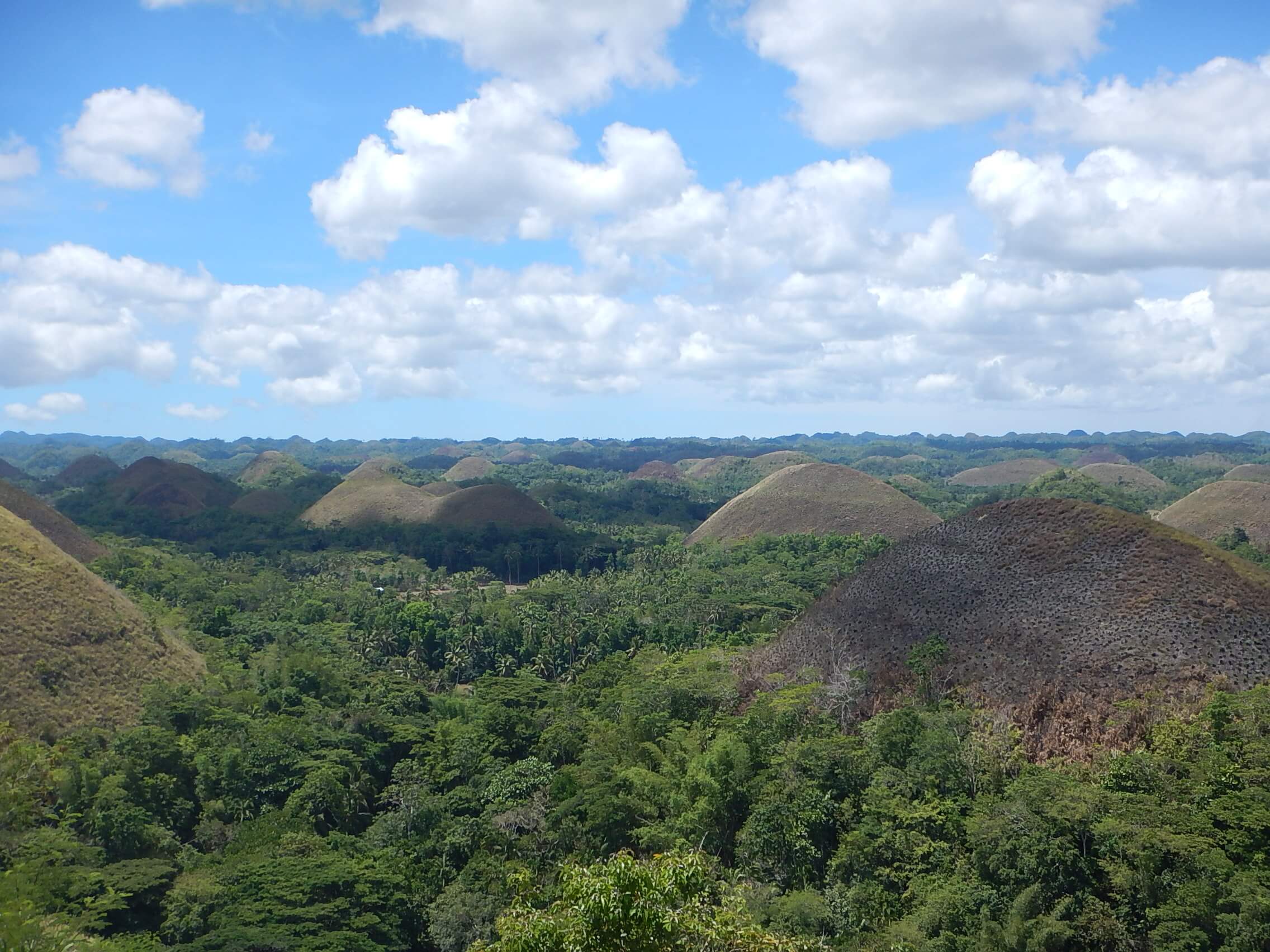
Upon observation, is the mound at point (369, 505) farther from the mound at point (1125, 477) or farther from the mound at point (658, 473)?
the mound at point (1125, 477)

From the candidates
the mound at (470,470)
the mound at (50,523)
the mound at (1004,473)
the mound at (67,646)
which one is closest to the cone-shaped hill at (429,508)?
the mound at (50,523)

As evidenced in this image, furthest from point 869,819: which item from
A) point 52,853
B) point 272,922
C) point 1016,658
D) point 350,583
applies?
point 350,583

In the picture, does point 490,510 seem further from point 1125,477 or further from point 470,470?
point 1125,477

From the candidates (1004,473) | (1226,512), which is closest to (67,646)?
(1226,512)

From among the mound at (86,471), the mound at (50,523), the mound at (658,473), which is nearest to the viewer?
the mound at (50,523)

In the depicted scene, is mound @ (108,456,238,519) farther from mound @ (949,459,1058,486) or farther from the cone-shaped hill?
mound @ (949,459,1058,486)

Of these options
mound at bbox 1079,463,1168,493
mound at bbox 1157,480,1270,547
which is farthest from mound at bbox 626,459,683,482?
mound at bbox 1157,480,1270,547
